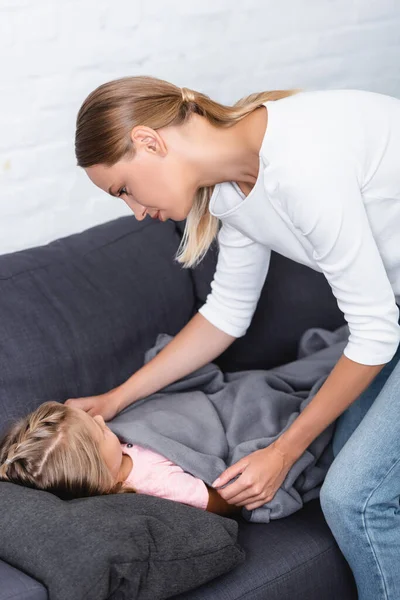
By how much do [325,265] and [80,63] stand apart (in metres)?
0.94

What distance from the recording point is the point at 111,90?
1380mm

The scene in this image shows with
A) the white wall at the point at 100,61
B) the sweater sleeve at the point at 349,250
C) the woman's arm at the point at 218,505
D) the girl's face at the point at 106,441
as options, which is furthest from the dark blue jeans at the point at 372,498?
the white wall at the point at 100,61

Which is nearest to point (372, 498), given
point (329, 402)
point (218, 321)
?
point (329, 402)

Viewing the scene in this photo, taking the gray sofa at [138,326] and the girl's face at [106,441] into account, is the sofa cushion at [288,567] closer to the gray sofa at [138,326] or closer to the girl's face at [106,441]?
the gray sofa at [138,326]

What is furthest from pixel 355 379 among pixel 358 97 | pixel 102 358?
pixel 102 358

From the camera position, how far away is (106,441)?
1.54 m

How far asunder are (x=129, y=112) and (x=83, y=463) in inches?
23.9

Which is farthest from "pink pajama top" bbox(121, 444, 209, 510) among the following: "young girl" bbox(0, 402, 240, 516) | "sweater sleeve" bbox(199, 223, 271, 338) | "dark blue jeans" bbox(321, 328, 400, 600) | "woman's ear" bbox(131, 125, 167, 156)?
"woman's ear" bbox(131, 125, 167, 156)

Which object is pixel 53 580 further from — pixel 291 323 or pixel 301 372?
pixel 291 323

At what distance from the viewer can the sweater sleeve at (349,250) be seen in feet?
4.26

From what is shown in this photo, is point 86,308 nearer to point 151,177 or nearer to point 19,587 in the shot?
point 151,177

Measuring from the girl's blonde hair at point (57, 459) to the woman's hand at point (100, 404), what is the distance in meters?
0.15

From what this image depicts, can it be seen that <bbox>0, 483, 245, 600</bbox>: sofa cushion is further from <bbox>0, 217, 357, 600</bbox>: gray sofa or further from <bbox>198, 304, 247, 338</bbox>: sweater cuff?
<bbox>198, 304, 247, 338</bbox>: sweater cuff

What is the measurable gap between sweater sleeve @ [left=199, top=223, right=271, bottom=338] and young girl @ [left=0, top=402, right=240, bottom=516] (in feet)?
1.12
